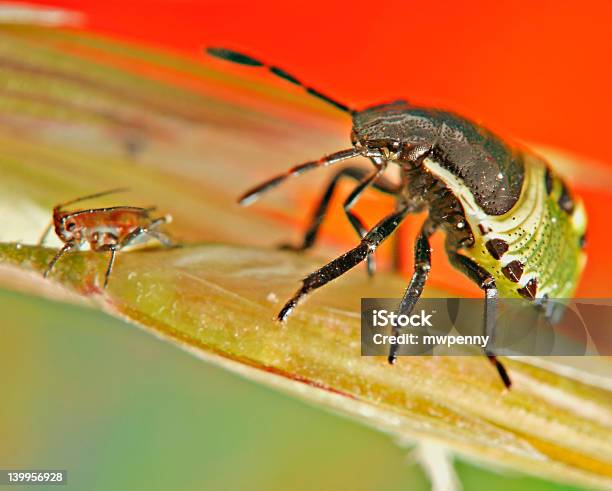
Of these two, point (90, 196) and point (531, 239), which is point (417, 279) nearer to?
point (531, 239)

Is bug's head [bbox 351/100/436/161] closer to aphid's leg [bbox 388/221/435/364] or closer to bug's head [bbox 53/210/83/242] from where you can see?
aphid's leg [bbox 388/221/435/364]

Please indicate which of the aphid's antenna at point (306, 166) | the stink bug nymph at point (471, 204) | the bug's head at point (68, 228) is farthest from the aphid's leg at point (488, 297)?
the bug's head at point (68, 228)

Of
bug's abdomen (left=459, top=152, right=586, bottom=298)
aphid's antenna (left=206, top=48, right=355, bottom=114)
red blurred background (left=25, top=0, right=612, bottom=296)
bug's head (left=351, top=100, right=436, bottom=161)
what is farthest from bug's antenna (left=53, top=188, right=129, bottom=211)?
red blurred background (left=25, top=0, right=612, bottom=296)

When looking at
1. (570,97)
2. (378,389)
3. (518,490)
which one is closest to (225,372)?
(518,490)

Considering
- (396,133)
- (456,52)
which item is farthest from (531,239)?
(456,52)

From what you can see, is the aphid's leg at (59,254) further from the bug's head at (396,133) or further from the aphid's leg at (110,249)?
the bug's head at (396,133)

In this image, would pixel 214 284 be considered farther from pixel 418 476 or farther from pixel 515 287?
pixel 418 476
